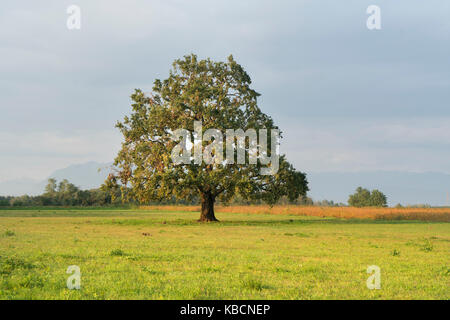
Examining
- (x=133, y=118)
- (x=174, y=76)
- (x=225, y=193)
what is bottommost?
(x=225, y=193)

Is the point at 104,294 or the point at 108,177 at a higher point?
the point at 108,177

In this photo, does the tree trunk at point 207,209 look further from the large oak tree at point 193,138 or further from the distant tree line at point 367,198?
the distant tree line at point 367,198

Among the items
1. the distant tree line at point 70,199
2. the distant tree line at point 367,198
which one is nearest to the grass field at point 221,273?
the distant tree line at point 70,199

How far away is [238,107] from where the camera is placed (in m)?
45.6

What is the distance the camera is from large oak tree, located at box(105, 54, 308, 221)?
42406 millimetres

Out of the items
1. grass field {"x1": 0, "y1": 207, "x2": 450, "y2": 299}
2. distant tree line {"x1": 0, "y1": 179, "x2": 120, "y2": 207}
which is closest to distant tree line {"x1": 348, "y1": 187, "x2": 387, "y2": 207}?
distant tree line {"x1": 0, "y1": 179, "x2": 120, "y2": 207}

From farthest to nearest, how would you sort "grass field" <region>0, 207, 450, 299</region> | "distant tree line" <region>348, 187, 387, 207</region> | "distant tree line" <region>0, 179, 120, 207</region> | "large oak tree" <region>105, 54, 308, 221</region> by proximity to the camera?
"distant tree line" <region>348, 187, 387, 207</region> → "distant tree line" <region>0, 179, 120, 207</region> → "large oak tree" <region>105, 54, 308, 221</region> → "grass field" <region>0, 207, 450, 299</region>

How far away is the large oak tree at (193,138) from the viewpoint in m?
42.4

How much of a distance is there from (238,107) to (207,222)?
11642 mm

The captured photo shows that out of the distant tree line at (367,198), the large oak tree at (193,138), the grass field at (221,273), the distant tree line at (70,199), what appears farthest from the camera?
the distant tree line at (367,198)

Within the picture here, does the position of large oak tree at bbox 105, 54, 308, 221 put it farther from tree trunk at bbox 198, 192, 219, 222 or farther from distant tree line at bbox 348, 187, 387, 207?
distant tree line at bbox 348, 187, 387, 207

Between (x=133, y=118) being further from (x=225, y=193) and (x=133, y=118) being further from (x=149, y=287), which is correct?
(x=149, y=287)

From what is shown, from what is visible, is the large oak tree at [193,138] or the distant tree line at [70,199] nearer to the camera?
the large oak tree at [193,138]

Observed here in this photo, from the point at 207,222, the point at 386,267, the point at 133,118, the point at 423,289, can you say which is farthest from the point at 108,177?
the point at 423,289
